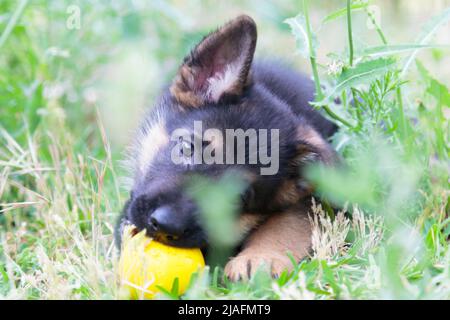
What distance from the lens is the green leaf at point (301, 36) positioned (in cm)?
352

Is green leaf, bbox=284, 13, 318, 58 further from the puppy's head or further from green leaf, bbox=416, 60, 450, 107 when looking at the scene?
green leaf, bbox=416, 60, 450, 107

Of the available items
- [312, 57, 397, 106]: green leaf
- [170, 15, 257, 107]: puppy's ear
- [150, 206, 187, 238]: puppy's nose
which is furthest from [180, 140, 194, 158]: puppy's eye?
[312, 57, 397, 106]: green leaf

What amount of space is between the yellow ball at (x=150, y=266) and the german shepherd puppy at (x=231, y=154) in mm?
81

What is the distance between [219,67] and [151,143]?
578mm

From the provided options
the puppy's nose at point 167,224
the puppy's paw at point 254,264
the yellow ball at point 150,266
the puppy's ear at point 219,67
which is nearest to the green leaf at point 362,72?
the puppy's ear at point 219,67

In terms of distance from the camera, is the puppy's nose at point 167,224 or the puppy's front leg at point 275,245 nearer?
the puppy's nose at point 167,224

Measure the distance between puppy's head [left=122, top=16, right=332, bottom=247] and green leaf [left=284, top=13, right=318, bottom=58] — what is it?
25 cm

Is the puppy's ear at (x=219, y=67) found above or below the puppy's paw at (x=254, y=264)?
above

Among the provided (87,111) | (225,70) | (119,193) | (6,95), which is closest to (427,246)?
(225,70)

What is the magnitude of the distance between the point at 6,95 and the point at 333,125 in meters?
2.26

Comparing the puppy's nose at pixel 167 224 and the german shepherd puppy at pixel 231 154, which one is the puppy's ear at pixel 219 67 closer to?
the german shepherd puppy at pixel 231 154

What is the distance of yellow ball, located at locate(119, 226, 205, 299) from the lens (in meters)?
2.75

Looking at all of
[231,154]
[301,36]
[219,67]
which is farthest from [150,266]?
[301,36]

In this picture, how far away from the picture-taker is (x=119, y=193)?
160 inches
